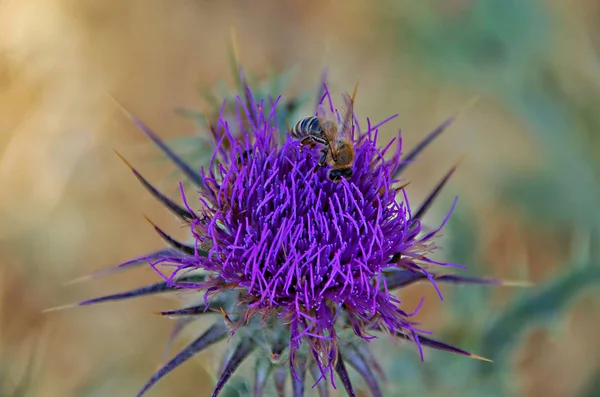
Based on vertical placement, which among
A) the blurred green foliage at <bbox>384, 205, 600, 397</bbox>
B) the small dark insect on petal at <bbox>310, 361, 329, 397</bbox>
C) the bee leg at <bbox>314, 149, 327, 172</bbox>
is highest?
the bee leg at <bbox>314, 149, 327, 172</bbox>

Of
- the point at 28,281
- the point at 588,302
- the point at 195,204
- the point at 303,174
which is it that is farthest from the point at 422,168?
the point at 28,281

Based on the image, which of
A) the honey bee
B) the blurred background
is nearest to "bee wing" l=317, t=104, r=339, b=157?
the honey bee

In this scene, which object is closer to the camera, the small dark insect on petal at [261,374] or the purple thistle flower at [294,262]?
the purple thistle flower at [294,262]

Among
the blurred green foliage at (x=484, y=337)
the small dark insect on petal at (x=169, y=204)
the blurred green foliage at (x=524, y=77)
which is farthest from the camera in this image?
the blurred green foliage at (x=524, y=77)

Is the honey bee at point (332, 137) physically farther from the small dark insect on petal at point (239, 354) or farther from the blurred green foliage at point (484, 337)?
the blurred green foliage at point (484, 337)

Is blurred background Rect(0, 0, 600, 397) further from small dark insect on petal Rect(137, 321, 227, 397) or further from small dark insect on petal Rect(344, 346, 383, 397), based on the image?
small dark insect on petal Rect(137, 321, 227, 397)

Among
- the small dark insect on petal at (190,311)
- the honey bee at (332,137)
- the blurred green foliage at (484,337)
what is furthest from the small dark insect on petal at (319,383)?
the blurred green foliage at (484,337)

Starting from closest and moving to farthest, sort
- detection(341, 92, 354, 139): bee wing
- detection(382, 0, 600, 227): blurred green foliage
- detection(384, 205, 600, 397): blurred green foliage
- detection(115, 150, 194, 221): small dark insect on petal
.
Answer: detection(115, 150, 194, 221): small dark insect on petal
detection(341, 92, 354, 139): bee wing
detection(384, 205, 600, 397): blurred green foliage
detection(382, 0, 600, 227): blurred green foliage
